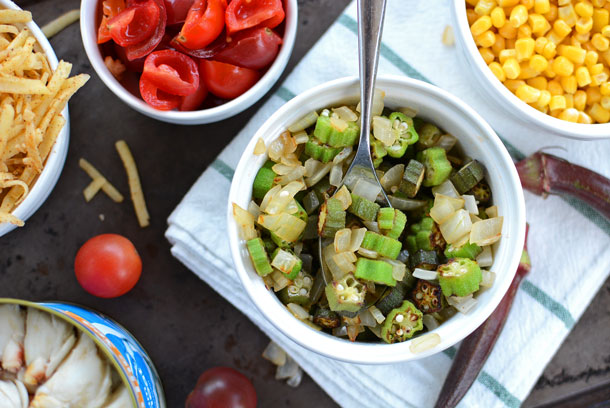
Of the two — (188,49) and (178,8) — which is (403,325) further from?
(178,8)

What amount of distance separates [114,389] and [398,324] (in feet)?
2.95

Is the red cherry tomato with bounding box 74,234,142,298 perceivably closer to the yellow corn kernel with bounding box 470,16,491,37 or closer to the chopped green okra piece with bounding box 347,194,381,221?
the chopped green okra piece with bounding box 347,194,381,221

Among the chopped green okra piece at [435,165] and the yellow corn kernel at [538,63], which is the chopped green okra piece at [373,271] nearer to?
the chopped green okra piece at [435,165]

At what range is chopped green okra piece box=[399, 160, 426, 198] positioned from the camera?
157 centimetres

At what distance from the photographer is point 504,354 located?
1.91 meters

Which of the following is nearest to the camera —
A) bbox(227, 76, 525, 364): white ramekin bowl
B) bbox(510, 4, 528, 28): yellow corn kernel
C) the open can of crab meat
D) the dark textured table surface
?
bbox(227, 76, 525, 364): white ramekin bowl

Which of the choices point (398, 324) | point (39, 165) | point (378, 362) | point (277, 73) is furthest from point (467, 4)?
point (39, 165)

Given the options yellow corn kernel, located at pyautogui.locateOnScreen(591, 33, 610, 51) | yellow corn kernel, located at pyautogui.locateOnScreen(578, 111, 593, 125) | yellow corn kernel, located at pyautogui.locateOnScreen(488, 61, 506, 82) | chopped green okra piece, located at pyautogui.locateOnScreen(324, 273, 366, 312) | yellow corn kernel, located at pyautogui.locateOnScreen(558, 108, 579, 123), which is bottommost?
chopped green okra piece, located at pyautogui.locateOnScreen(324, 273, 366, 312)

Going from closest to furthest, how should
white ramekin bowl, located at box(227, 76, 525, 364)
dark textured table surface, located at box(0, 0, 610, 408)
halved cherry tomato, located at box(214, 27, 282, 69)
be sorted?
white ramekin bowl, located at box(227, 76, 525, 364)
halved cherry tomato, located at box(214, 27, 282, 69)
dark textured table surface, located at box(0, 0, 610, 408)

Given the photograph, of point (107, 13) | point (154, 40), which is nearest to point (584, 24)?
point (154, 40)

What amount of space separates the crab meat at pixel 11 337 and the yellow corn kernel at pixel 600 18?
204 cm

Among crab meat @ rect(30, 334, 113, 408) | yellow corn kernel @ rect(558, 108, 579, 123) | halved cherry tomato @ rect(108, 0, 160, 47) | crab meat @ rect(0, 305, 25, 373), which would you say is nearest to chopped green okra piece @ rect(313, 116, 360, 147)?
halved cherry tomato @ rect(108, 0, 160, 47)

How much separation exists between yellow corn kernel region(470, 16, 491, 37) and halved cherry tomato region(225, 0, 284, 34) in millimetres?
619

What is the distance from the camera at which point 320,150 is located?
1570 millimetres
